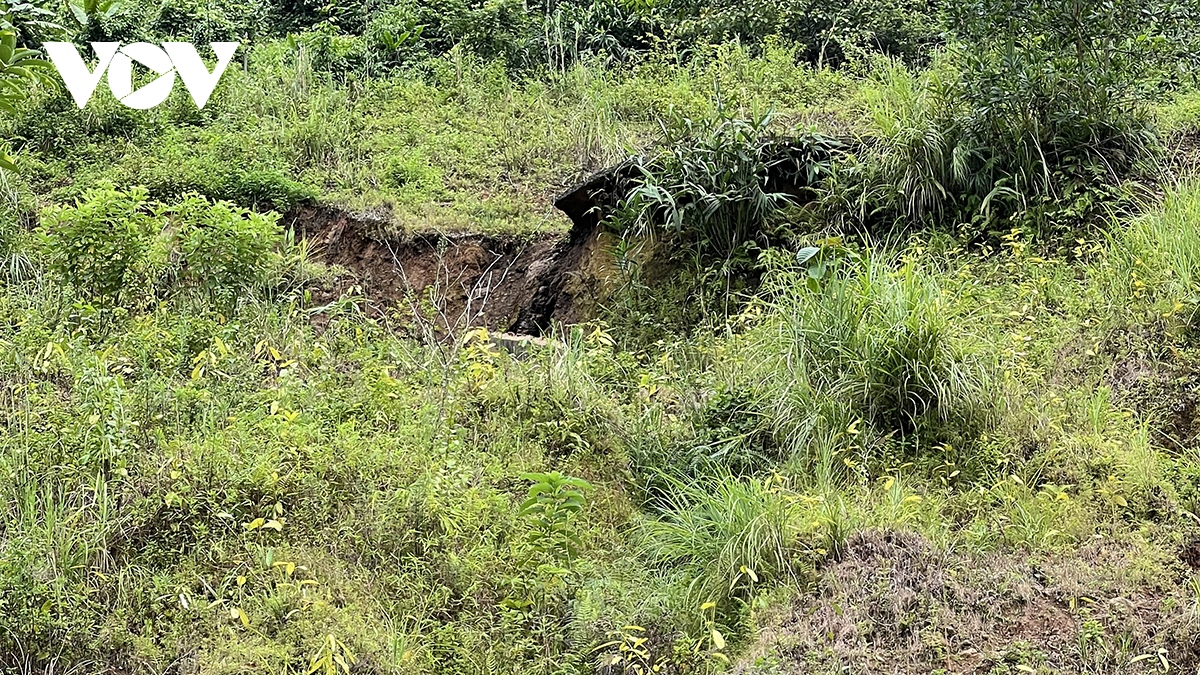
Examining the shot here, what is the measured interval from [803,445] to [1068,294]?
1707 millimetres

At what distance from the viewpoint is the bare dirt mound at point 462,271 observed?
7012 millimetres

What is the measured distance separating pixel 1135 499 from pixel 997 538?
21.9 inches

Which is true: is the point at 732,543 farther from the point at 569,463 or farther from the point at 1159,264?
the point at 1159,264

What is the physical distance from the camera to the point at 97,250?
20.1ft

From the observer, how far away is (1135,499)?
157 inches

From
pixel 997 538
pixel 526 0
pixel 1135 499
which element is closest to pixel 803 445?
pixel 997 538

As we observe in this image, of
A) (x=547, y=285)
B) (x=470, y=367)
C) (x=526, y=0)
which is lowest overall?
(x=547, y=285)

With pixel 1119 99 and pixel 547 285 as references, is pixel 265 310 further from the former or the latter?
pixel 1119 99

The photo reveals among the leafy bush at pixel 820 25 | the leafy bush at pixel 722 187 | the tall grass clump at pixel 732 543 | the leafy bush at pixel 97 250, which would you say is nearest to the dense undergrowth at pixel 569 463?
the tall grass clump at pixel 732 543

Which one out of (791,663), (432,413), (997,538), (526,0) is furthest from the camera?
(526,0)

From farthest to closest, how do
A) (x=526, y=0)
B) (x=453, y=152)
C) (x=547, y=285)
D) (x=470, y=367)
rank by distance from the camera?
(x=526, y=0) → (x=453, y=152) → (x=547, y=285) → (x=470, y=367)

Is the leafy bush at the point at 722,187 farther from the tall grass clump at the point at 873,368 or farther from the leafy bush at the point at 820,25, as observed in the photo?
the leafy bush at the point at 820,25

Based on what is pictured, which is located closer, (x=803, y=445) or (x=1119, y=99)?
(x=803, y=445)

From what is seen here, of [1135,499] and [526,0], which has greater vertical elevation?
[526,0]
